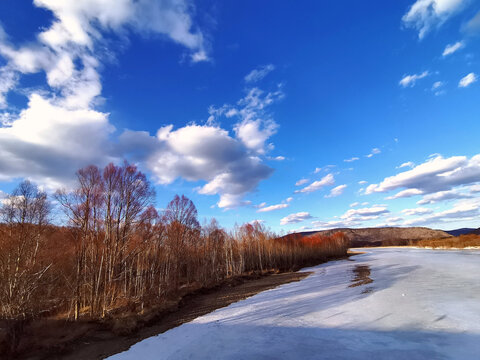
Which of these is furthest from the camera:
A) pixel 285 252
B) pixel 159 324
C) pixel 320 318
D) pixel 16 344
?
pixel 285 252

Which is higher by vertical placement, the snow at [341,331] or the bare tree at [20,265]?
the bare tree at [20,265]

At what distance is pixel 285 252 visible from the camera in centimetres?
5084

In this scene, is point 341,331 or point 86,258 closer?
point 341,331

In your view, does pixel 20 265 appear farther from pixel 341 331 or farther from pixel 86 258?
pixel 341 331

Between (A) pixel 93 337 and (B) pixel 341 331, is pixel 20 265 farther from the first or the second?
(B) pixel 341 331

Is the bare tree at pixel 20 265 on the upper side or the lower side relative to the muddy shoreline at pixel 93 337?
upper

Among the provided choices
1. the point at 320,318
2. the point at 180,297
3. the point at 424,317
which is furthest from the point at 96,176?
the point at 424,317

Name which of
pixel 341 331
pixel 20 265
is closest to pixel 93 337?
pixel 20 265

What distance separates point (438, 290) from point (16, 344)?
2153 cm

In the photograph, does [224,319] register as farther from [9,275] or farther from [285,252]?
[285,252]

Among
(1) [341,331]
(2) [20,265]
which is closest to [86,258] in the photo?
(2) [20,265]

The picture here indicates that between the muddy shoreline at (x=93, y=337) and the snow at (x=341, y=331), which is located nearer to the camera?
the snow at (x=341, y=331)

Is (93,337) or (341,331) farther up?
(341,331)

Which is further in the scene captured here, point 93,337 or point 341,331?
point 93,337
